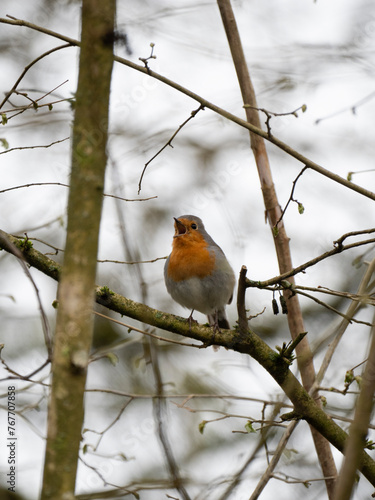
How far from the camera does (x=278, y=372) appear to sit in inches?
118

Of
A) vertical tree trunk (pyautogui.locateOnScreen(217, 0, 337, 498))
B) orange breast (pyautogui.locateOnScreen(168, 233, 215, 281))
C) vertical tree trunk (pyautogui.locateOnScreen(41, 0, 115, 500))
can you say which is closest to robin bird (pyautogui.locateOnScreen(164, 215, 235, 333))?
orange breast (pyautogui.locateOnScreen(168, 233, 215, 281))

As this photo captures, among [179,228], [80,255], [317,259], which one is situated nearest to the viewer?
[80,255]

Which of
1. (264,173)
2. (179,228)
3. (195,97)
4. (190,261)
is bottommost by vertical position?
(195,97)

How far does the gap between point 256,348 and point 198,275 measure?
2.10m

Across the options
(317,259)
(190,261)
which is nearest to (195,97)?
(317,259)

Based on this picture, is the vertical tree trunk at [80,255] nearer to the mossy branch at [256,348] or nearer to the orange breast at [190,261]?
the mossy branch at [256,348]

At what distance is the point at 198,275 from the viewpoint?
16.8 feet

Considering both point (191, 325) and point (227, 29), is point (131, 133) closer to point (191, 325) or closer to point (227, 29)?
point (227, 29)

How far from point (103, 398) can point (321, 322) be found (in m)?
2.68

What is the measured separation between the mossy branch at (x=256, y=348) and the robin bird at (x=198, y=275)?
1.90 meters

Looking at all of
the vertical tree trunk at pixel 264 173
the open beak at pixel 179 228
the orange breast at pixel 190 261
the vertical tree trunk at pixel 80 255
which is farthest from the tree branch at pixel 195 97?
the open beak at pixel 179 228

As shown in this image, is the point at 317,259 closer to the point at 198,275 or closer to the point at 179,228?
the point at 198,275

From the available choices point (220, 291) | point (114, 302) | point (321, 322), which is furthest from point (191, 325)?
point (321, 322)

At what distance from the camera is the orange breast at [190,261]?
16.8 feet
